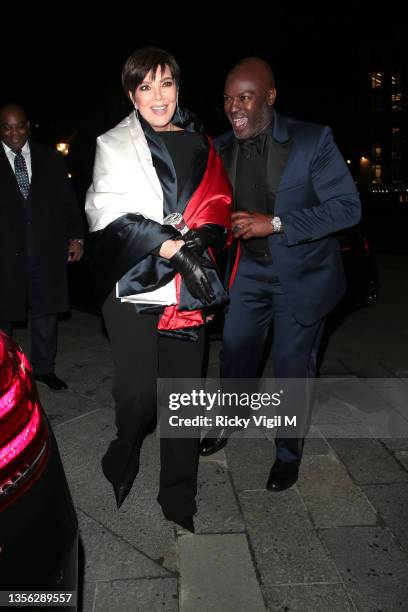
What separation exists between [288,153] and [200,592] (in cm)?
188

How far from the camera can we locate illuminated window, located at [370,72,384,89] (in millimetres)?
93225

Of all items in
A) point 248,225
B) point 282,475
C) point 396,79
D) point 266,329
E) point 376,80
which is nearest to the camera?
point 248,225

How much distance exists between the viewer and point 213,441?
314 centimetres

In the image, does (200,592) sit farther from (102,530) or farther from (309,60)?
(309,60)

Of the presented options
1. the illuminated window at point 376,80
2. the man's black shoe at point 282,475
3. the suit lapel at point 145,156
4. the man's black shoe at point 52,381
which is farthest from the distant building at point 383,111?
the suit lapel at point 145,156

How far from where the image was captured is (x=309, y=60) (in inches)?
1070

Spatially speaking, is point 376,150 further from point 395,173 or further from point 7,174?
point 7,174

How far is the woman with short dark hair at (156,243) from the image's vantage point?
2121 millimetres

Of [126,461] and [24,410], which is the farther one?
[126,461]

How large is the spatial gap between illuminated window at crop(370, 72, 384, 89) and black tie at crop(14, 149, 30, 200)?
333 ft

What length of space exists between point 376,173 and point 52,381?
101102 millimetres

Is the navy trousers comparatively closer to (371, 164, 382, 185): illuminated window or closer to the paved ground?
the paved ground

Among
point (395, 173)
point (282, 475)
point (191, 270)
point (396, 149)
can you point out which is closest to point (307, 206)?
point (191, 270)

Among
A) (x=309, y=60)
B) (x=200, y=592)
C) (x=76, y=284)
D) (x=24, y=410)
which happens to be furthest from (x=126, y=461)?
(x=309, y=60)
